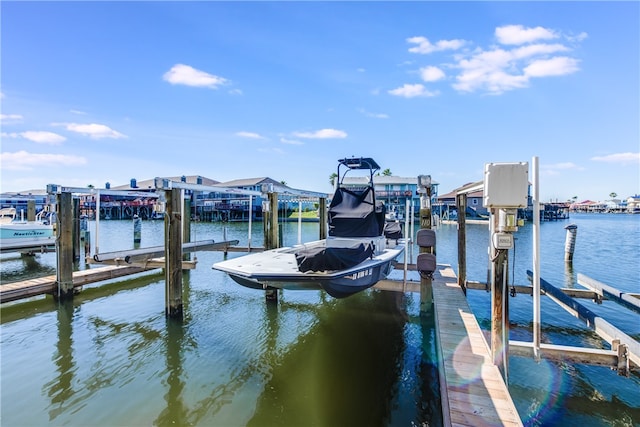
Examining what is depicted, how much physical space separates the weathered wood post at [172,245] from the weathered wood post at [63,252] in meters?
3.56

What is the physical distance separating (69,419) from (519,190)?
6096 mm

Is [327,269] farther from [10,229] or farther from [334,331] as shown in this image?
[10,229]

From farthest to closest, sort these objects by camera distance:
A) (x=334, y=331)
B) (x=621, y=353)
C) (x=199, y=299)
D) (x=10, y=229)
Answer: (x=10, y=229) → (x=199, y=299) → (x=334, y=331) → (x=621, y=353)

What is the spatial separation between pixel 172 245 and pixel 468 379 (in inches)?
232

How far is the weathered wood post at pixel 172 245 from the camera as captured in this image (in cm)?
689

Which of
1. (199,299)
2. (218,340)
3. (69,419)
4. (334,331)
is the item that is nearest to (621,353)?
(334,331)

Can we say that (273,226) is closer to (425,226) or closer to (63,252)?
(425,226)

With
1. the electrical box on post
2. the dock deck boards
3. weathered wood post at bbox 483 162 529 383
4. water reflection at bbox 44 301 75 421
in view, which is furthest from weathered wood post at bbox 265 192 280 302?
the electrical box on post

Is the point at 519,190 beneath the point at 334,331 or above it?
above

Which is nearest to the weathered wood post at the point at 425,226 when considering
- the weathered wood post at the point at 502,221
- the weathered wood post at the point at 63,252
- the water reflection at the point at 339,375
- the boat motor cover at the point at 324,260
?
the water reflection at the point at 339,375

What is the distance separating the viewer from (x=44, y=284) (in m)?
8.51

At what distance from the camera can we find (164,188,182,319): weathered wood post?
6.89 metres

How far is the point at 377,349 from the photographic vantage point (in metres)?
6.38

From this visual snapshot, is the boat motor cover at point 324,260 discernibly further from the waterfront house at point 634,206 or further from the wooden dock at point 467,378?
the waterfront house at point 634,206
